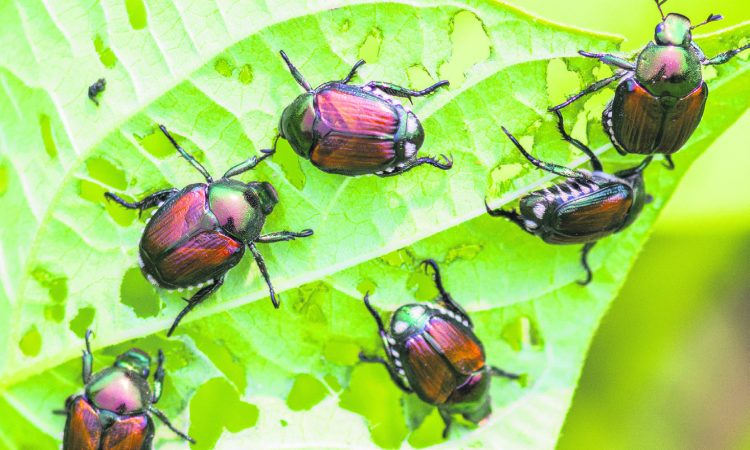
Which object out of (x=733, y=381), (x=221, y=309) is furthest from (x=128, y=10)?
(x=733, y=381)

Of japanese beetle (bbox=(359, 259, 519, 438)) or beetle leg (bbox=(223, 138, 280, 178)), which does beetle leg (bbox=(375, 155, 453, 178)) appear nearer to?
beetle leg (bbox=(223, 138, 280, 178))

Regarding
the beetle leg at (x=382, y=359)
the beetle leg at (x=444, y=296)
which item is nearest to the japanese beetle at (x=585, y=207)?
the beetle leg at (x=444, y=296)

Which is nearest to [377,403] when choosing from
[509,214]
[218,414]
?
[218,414]

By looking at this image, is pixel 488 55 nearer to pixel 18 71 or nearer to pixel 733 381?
pixel 18 71

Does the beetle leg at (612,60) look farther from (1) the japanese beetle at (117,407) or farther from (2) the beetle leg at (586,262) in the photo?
(1) the japanese beetle at (117,407)

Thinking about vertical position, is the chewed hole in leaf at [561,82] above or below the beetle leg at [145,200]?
Result: below

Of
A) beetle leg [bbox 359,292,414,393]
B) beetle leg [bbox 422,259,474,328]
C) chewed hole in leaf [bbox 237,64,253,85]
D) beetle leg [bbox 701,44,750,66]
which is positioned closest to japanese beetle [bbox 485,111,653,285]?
beetle leg [bbox 422,259,474,328]

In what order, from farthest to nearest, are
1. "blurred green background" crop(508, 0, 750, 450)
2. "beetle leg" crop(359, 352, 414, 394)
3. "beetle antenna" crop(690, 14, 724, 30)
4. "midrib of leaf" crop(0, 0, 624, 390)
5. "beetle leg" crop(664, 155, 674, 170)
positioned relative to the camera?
"blurred green background" crop(508, 0, 750, 450) → "beetle antenna" crop(690, 14, 724, 30) → "beetle leg" crop(359, 352, 414, 394) → "beetle leg" crop(664, 155, 674, 170) → "midrib of leaf" crop(0, 0, 624, 390)
